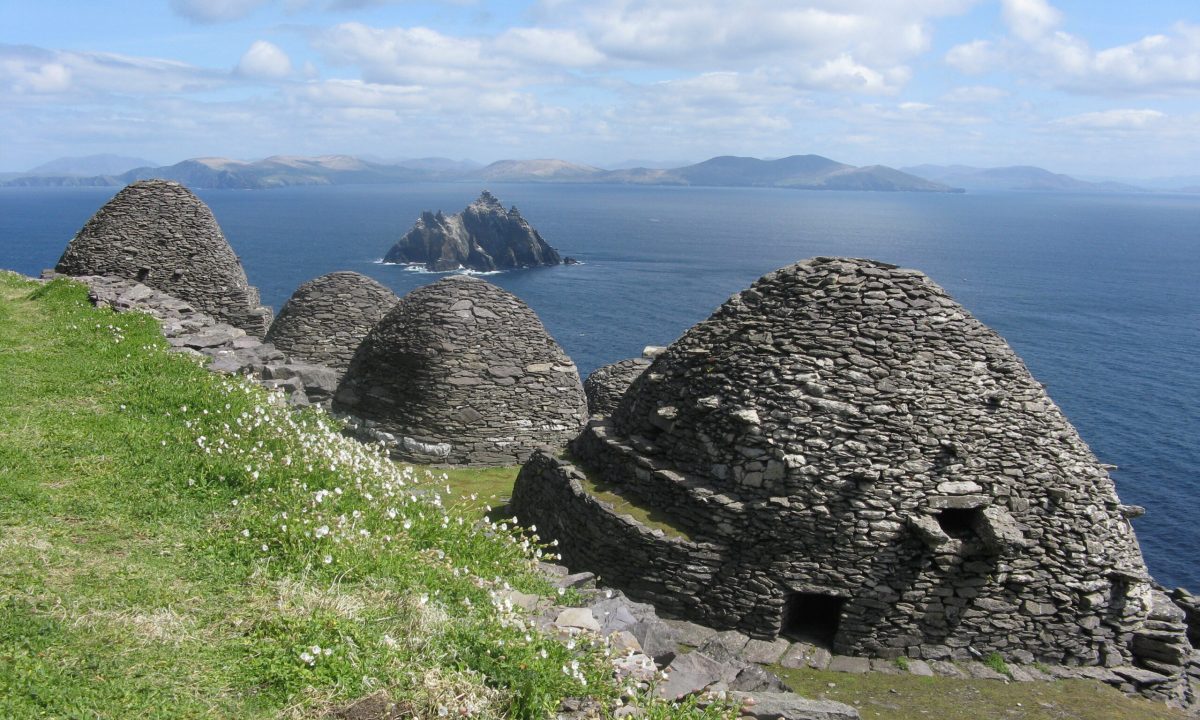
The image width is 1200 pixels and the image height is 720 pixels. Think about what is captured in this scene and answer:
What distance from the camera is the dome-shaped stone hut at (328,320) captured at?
2714 cm

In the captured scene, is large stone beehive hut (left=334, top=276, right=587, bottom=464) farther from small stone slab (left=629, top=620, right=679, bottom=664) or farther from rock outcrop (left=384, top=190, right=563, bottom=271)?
rock outcrop (left=384, top=190, right=563, bottom=271)

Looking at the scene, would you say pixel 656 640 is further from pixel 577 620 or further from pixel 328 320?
pixel 328 320

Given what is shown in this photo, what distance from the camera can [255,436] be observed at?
10828 mm

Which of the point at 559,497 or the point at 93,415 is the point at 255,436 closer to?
the point at 93,415

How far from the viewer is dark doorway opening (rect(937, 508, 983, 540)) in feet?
44.7

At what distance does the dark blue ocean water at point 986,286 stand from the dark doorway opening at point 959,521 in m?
12.4

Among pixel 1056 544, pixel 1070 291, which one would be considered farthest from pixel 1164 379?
pixel 1056 544

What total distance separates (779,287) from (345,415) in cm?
1339

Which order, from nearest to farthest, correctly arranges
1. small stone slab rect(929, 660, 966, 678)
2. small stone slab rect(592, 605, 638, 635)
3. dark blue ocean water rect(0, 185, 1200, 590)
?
1. small stone slab rect(592, 605, 638, 635)
2. small stone slab rect(929, 660, 966, 678)
3. dark blue ocean water rect(0, 185, 1200, 590)

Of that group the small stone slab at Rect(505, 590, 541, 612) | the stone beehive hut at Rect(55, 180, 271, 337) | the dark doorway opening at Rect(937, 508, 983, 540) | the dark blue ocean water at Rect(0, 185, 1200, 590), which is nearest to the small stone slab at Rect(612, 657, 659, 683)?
the small stone slab at Rect(505, 590, 541, 612)

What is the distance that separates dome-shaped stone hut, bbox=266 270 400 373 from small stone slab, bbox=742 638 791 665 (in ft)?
55.3

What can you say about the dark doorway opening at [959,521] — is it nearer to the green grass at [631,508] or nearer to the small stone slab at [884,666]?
the small stone slab at [884,666]

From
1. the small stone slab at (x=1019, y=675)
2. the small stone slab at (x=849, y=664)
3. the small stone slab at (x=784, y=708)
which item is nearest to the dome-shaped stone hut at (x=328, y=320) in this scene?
the small stone slab at (x=849, y=664)

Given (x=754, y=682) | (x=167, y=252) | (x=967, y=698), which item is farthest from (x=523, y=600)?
(x=167, y=252)
